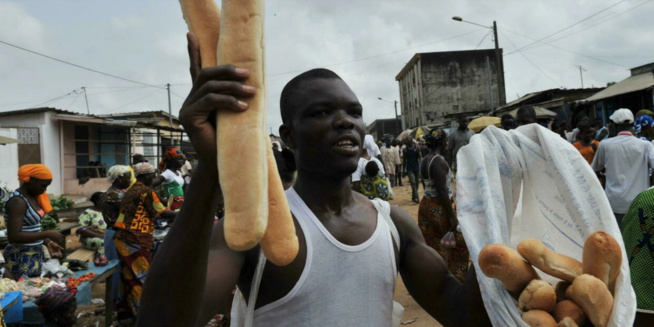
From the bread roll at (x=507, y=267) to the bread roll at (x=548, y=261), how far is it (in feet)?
0.10

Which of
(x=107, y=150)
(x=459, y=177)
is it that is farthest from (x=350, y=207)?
(x=107, y=150)

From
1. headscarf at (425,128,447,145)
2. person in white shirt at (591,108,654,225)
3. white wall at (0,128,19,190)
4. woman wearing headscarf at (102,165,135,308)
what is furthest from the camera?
white wall at (0,128,19,190)

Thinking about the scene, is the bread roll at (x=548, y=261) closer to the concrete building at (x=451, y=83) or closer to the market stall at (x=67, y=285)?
the market stall at (x=67, y=285)

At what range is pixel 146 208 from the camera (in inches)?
209

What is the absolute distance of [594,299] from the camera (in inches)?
42.2

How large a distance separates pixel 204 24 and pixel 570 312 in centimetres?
107

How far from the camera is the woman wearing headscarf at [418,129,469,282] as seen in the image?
4.52 meters

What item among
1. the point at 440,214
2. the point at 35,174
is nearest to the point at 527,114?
the point at 440,214

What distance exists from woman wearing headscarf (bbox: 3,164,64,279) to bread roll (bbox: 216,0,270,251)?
187 inches

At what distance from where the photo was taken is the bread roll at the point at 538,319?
1089 mm

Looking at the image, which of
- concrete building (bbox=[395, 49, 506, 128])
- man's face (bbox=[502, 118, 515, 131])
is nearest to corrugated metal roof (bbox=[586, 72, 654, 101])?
man's face (bbox=[502, 118, 515, 131])

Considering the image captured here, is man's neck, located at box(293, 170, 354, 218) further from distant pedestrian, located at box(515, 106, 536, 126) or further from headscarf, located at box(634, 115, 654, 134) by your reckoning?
headscarf, located at box(634, 115, 654, 134)

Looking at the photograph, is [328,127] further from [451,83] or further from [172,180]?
[451,83]

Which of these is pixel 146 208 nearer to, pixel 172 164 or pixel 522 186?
pixel 172 164
